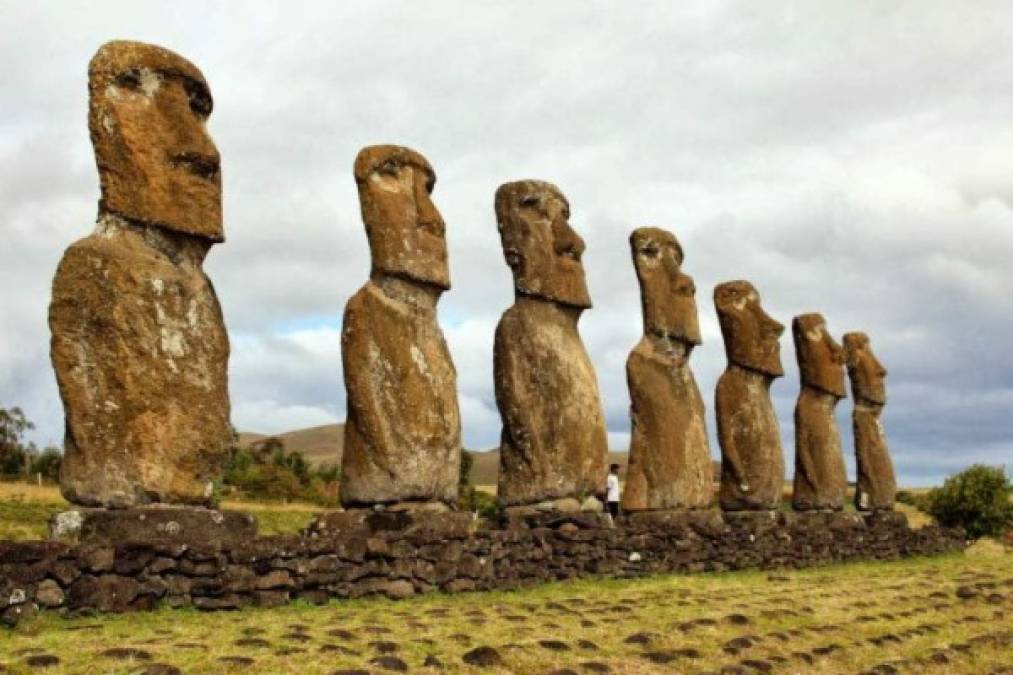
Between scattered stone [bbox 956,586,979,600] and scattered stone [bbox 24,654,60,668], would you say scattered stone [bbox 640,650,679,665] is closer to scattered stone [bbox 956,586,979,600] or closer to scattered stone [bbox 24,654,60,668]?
scattered stone [bbox 24,654,60,668]

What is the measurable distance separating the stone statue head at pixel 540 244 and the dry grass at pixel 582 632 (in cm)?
384

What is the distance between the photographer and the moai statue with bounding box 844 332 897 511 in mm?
24266

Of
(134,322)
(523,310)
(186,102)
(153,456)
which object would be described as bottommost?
(153,456)

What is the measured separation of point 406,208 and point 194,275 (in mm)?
3141

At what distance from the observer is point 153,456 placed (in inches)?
424

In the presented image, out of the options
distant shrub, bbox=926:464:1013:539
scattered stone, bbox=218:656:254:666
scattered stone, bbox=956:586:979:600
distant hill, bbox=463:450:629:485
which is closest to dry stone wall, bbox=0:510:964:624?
scattered stone, bbox=218:656:254:666

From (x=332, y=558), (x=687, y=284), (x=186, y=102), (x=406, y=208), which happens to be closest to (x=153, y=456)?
(x=332, y=558)

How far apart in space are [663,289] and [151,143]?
30.6ft

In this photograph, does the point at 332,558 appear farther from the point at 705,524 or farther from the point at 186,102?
the point at 705,524

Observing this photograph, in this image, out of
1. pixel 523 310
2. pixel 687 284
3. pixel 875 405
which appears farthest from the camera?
pixel 875 405

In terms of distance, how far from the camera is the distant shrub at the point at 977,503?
30.9 meters

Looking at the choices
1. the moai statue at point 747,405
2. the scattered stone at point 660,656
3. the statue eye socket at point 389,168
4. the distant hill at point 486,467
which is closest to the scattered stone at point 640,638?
the scattered stone at point 660,656

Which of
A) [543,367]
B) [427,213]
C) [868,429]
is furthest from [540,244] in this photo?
[868,429]

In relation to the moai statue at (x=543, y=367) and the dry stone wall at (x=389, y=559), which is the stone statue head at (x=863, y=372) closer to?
the dry stone wall at (x=389, y=559)
